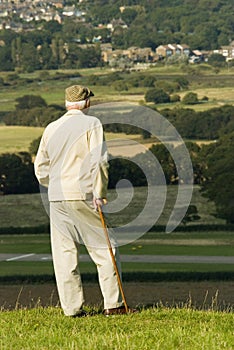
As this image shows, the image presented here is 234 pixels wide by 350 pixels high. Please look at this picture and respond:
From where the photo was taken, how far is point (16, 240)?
37250 mm

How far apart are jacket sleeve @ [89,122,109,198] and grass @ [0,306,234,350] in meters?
0.78

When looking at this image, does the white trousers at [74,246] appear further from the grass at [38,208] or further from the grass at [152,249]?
the grass at [38,208]

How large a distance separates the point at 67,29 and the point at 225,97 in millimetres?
26684

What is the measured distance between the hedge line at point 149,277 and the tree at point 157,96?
3328 cm

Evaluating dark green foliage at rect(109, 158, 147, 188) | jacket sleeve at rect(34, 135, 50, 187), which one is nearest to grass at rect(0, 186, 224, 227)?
dark green foliage at rect(109, 158, 147, 188)

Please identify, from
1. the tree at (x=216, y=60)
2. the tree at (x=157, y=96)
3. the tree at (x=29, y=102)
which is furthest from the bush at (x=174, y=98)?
the tree at (x=216, y=60)

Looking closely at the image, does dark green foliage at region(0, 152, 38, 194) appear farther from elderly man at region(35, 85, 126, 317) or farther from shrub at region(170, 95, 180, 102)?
elderly man at region(35, 85, 126, 317)

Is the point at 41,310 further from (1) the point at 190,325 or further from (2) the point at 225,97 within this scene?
(2) the point at 225,97

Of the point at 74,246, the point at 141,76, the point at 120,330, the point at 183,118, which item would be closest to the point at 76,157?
the point at 74,246

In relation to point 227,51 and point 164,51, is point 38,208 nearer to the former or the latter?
point 227,51

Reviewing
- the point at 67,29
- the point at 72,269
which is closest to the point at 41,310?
the point at 72,269

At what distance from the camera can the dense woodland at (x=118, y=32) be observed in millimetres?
69275

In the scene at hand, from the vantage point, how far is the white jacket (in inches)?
244

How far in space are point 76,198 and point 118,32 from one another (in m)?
73.1
